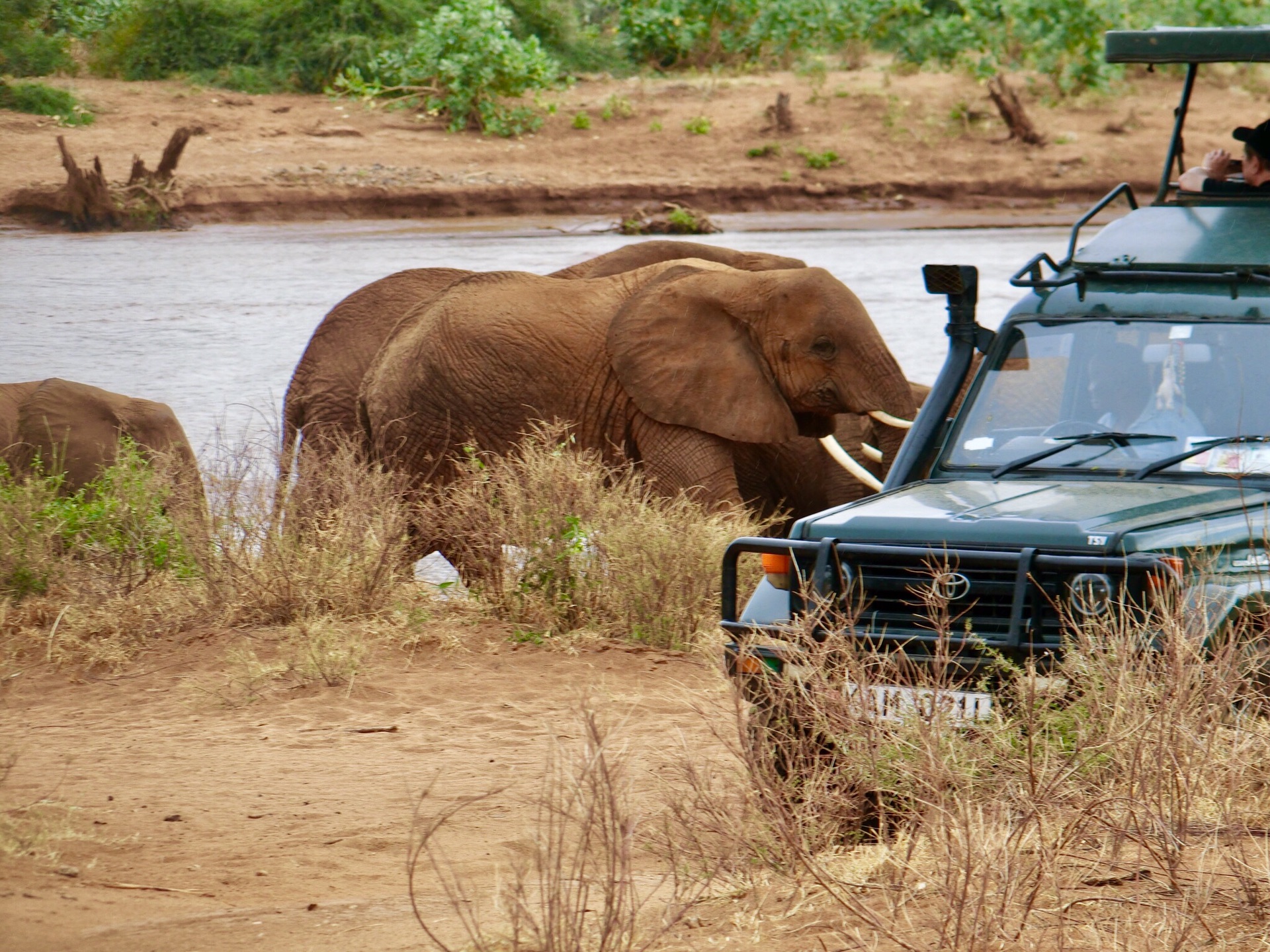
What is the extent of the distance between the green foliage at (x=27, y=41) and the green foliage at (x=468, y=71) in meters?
9.19

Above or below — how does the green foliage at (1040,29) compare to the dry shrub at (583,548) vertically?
above

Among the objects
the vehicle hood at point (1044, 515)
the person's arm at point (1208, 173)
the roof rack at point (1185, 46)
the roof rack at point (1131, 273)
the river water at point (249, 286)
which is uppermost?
the roof rack at point (1185, 46)

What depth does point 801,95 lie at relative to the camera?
30.0 m

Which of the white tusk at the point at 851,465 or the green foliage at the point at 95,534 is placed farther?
the green foliage at the point at 95,534

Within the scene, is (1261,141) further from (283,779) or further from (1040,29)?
(1040,29)

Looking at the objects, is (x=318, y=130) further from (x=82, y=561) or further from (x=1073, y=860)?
(x=1073, y=860)

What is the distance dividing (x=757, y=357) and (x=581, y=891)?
5.96 metres

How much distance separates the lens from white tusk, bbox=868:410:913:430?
872 centimetres

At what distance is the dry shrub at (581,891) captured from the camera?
3424 mm

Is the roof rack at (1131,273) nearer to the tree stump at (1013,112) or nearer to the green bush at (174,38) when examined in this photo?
the green bush at (174,38)

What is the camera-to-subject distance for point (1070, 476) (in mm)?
5246

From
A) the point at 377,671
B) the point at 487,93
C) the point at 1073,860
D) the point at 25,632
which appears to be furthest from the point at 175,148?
the point at 1073,860

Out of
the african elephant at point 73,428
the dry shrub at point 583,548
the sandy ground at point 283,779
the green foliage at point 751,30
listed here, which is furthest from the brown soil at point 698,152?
the sandy ground at point 283,779

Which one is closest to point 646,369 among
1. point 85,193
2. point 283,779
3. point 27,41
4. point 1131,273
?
point 1131,273
